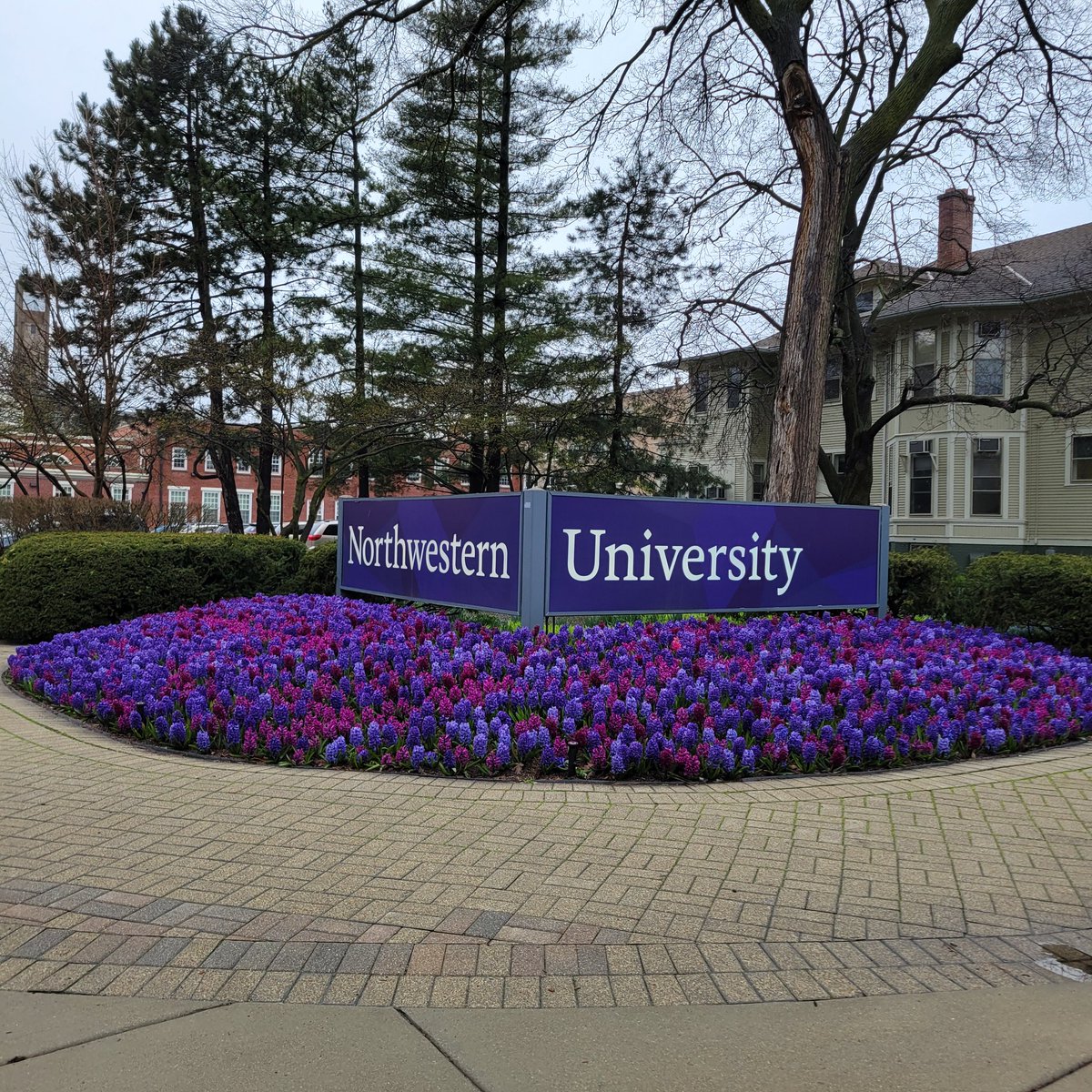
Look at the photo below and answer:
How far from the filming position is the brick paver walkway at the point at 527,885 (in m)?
3.13

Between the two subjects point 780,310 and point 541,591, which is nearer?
point 541,591

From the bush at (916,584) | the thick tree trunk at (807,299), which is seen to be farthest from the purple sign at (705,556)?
the thick tree trunk at (807,299)

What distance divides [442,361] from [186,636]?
18.2m

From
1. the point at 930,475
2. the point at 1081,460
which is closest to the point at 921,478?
the point at 930,475

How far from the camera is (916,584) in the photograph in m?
11.9

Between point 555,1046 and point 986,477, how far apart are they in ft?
102

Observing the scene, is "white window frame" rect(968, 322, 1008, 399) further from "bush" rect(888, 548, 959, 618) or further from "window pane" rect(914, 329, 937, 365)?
"bush" rect(888, 548, 959, 618)

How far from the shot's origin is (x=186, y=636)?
870 cm

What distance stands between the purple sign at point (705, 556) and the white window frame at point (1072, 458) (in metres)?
21.4

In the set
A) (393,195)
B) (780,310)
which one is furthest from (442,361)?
(780,310)

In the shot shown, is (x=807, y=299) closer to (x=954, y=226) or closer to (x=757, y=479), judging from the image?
(x=954, y=226)

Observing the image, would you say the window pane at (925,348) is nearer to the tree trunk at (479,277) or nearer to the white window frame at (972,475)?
the white window frame at (972,475)

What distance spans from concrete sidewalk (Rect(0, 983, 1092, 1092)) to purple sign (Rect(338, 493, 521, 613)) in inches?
222

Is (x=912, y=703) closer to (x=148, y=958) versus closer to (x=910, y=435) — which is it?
(x=148, y=958)
